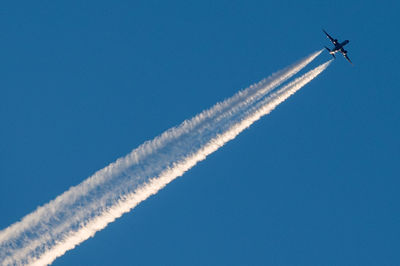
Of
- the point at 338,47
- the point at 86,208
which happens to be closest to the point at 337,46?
the point at 338,47

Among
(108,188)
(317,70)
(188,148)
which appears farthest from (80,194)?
(317,70)

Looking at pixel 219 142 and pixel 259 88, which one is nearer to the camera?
pixel 219 142

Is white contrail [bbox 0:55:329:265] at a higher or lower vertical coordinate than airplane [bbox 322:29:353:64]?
lower

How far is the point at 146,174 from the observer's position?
181 ft

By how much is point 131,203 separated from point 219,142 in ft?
29.7

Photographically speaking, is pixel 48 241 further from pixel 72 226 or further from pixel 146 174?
pixel 146 174

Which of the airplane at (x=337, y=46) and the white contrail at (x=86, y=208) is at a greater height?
the airplane at (x=337, y=46)

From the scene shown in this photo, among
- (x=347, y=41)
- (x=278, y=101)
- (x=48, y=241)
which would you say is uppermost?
(x=347, y=41)

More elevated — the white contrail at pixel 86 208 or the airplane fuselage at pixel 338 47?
the airplane fuselage at pixel 338 47

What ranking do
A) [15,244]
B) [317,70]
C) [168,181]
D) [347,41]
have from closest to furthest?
[15,244], [168,181], [317,70], [347,41]

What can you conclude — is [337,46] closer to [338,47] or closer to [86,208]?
[338,47]

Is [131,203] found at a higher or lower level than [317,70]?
lower

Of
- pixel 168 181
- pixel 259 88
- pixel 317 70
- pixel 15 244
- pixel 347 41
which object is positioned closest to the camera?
pixel 15 244

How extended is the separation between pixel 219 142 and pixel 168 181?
18.4 feet
